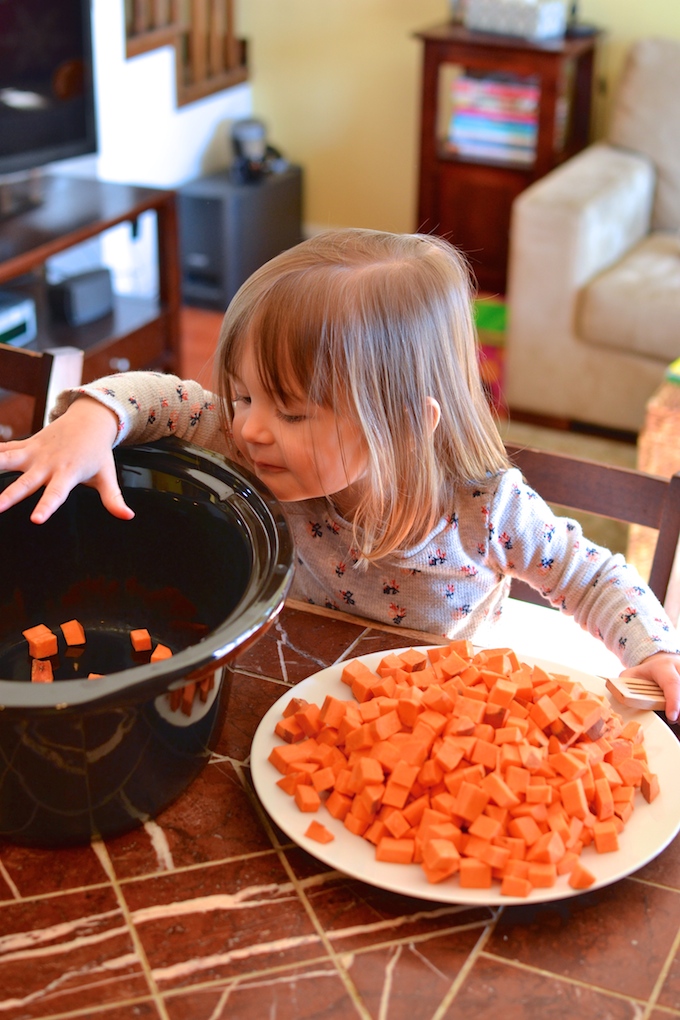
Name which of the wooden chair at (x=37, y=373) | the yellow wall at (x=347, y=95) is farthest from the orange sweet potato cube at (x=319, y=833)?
the yellow wall at (x=347, y=95)

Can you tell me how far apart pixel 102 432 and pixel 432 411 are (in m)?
0.29

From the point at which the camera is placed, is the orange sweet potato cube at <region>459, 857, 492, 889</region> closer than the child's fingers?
Yes

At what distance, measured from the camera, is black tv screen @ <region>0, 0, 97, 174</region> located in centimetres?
257

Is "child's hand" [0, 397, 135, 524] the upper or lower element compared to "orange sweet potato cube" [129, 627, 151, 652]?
upper

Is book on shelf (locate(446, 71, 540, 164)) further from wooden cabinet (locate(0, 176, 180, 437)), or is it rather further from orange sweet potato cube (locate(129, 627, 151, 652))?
orange sweet potato cube (locate(129, 627, 151, 652))

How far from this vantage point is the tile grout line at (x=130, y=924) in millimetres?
622

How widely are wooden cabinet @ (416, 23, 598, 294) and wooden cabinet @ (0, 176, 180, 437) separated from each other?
2.68 feet

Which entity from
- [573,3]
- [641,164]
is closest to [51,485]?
[641,164]

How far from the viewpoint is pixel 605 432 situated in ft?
10.5

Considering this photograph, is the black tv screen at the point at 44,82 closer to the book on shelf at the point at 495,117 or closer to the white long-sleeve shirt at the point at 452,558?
the book on shelf at the point at 495,117

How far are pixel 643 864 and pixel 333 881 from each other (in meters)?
0.20

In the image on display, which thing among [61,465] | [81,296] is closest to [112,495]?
[61,465]

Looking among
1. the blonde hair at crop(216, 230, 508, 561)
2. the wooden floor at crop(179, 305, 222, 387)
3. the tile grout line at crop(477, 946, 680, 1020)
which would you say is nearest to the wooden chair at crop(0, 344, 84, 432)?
the blonde hair at crop(216, 230, 508, 561)

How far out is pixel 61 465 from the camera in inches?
34.7
